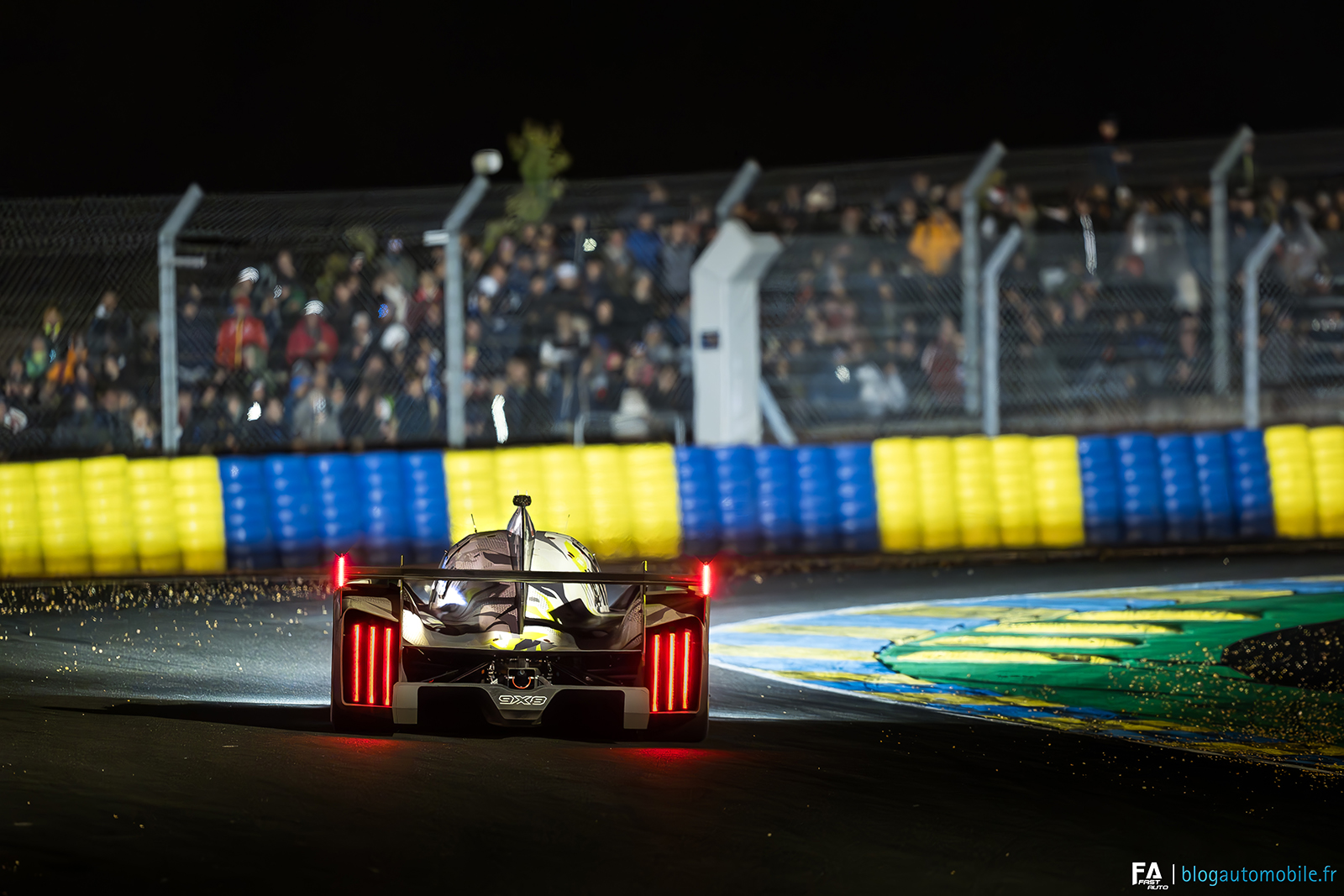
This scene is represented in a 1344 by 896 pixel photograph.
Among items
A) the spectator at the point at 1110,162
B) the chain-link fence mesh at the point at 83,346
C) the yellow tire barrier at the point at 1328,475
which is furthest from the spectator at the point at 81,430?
the yellow tire barrier at the point at 1328,475

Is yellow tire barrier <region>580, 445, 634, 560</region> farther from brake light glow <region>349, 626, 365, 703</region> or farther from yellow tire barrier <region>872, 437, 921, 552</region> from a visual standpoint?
brake light glow <region>349, 626, 365, 703</region>

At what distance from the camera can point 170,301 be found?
1638cm

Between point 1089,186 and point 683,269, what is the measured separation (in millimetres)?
3861

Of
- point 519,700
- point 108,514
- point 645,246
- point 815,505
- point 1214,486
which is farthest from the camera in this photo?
point 645,246

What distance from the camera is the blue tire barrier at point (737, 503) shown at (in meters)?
15.8

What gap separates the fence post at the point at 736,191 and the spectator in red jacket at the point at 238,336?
435 centimetres

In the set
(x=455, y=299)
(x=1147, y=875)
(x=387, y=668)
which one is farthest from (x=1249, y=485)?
(x=1147, y=875)

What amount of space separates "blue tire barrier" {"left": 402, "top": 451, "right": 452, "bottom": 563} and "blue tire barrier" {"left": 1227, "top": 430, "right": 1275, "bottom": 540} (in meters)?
7.16

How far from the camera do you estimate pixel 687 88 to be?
45.8 metres

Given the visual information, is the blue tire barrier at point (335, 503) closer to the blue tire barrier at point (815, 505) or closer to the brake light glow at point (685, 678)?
the blue tire barrier at point (815, 505)

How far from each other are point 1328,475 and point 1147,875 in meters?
12.5

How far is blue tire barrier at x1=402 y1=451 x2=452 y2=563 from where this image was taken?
15195 millimetres

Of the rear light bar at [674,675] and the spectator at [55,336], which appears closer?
the rear light bar at [674,675]

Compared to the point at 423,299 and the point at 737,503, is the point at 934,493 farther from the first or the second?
the point at 423,299
